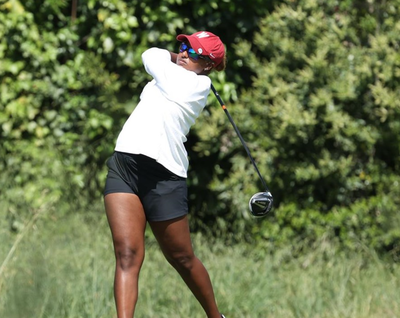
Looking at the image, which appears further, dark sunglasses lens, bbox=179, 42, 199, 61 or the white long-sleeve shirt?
dark sunglasses lens, bbox=179, 42, 199, 61

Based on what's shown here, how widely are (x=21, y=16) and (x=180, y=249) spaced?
358cm

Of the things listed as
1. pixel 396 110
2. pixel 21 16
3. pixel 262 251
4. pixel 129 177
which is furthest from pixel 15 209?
pixel 396 110

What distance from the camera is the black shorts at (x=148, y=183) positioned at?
4.16 meters

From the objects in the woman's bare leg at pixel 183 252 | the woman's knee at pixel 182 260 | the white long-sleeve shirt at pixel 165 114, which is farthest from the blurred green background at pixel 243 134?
the white long-sleeve shirt at pixel 165 114

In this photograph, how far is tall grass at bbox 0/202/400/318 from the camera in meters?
5.12

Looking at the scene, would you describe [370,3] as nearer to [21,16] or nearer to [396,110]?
[396,110]

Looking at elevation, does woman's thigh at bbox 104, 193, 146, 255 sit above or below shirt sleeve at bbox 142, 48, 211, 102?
below

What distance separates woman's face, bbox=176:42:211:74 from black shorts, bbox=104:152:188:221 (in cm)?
57

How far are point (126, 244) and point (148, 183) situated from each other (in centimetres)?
35

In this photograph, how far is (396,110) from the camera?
20.7ft

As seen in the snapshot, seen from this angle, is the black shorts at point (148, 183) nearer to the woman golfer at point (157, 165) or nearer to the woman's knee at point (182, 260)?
the woman golfer at point (157, 165)

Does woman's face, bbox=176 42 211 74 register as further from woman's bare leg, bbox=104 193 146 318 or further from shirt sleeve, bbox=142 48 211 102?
woman's bare leg, bbox=104 193 146 318

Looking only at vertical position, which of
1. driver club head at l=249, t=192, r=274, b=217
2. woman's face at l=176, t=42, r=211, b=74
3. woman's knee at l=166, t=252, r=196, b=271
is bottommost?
woman's knee at l=166, t=252, r=196, b=271

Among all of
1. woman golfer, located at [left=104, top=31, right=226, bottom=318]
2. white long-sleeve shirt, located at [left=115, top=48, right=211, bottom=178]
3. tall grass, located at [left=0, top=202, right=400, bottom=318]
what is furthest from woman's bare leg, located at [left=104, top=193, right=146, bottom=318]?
tall grass, located at [left=0, top=202, right=400, bottom=318]
